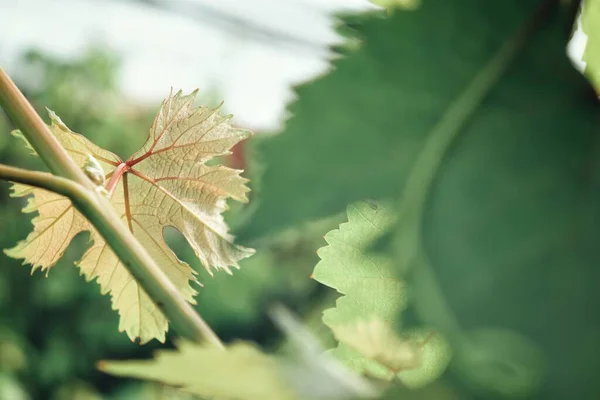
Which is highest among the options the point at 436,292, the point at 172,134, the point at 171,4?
the point at 171,4

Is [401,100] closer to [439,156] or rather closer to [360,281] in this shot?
[439,156]

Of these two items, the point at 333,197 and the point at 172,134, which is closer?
the point at 333,197

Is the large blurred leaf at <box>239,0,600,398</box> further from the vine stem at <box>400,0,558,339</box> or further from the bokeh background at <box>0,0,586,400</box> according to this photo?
the bokeh background at <box>0,0,586,400</box>

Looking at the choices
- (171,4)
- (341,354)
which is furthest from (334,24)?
(171,4)

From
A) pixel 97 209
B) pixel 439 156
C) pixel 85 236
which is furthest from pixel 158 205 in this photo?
pixel 85 236

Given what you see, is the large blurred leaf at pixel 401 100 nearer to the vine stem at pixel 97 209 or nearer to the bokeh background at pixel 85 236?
the vine stem at pixel 97 209

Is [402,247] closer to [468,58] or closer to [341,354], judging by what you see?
[468,58]

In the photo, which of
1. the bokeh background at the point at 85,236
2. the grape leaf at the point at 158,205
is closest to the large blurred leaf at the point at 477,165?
the grape leaf at the point at 158,205
